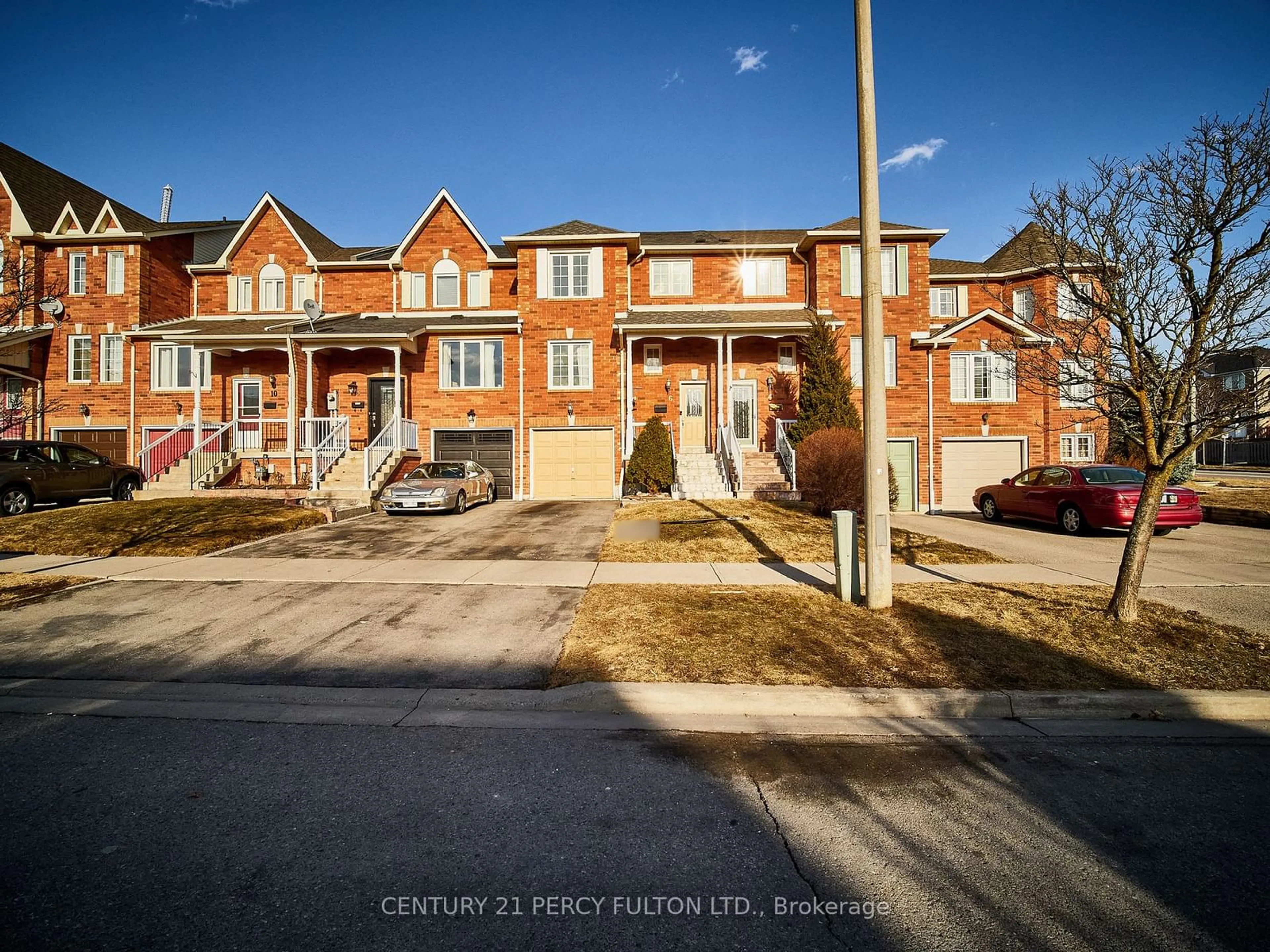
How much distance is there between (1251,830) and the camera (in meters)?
3.06

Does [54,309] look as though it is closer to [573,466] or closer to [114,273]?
[114,273]

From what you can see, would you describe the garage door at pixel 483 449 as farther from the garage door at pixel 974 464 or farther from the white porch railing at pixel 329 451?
the garage door at pixel 974 464

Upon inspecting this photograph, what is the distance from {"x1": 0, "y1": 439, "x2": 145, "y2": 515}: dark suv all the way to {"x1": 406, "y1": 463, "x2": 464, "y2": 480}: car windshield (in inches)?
323

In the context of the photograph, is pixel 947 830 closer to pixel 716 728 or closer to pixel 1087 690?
pixel 716 728

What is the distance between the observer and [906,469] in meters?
20.8

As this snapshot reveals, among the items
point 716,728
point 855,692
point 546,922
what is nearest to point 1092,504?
point 855,692

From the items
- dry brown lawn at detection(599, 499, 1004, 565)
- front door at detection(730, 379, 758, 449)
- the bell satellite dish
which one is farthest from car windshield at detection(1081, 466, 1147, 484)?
the bell satellite dish

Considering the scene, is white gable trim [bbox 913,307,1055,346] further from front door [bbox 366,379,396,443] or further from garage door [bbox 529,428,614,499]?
front door [bbox 366,379,396,443]

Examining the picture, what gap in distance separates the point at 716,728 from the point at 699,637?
153 cm

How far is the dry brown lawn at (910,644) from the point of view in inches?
193

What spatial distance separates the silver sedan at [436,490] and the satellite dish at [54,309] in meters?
14.6

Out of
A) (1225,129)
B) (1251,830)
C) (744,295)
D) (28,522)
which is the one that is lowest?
(1251,830)

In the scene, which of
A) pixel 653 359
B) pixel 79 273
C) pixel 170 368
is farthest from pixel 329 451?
pixel 79 273

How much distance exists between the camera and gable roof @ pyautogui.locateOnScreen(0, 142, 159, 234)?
22.4 meters
